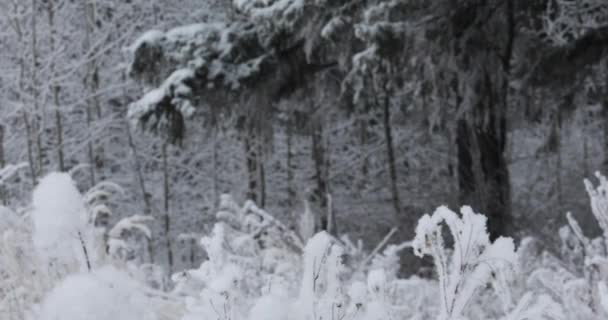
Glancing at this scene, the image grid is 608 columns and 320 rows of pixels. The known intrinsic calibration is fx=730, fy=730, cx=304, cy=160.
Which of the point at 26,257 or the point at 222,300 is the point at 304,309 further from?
the point at 26,257

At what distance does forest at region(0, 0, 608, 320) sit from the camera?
1.14m

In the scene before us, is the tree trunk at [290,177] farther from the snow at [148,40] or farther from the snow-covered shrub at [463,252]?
the snow-covered shrub at [463,252]

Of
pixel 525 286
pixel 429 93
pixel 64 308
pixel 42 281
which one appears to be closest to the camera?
pixel 64 308

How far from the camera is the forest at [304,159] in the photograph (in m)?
1.14

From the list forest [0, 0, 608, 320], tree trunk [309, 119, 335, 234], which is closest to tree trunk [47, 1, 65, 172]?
forest [0, 0, 608, 320]

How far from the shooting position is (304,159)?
39.4 feet

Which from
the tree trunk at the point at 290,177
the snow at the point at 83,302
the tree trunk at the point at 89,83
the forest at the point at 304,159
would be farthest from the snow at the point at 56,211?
the tree trunk at the point at 290,177

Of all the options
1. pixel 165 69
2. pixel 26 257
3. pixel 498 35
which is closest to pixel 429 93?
pixel 498 35

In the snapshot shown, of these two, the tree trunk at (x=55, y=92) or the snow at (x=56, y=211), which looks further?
the tree trunk at (x=55, y=92)

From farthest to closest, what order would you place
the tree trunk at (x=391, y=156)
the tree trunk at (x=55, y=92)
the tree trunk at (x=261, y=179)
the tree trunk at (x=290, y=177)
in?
the tree trunk at (x=290, y=177), the tree trunk at (x=391, y=156), the tree trunk at (x=261, y=179), the tree trunk at (x=55, y=92)

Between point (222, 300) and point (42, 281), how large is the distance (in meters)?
0.82

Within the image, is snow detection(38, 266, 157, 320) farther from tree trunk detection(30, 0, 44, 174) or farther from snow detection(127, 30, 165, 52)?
tree trunk detection(30, 0, 44, 174)

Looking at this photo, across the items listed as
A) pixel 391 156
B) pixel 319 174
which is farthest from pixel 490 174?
pixel 319 174

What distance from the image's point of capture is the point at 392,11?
5480 mm
